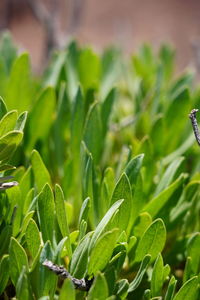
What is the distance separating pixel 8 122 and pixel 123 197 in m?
0.21

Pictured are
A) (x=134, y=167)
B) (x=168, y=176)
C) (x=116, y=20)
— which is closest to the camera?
(x=134, y=167)

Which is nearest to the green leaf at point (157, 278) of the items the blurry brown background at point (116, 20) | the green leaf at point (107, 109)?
the green leaf at point (107, 109)

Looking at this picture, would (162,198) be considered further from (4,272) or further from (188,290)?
(4,272)

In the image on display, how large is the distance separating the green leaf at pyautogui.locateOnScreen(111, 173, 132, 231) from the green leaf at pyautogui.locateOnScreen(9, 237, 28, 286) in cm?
17

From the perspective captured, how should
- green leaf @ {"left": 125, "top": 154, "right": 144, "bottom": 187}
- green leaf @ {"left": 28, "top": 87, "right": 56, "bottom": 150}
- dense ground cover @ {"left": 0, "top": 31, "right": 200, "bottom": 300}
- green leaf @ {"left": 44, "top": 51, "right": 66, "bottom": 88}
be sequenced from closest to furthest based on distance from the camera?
dense ground cover @ {"left": 0, "top": 31, "right": 200, "bottom": 300} → green leaf @ {"left": 125, "top": 154, "right": 144, "bottom": 187} → green leaf @ {"left": 28, "top": 87, "right": 56, "bottom": 150} → green leaf @ {"left": 44, "top": 51, "right": 66, "bottom": 88}

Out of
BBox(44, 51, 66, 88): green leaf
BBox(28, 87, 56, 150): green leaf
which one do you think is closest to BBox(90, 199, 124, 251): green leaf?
BBox(28, 87, 56, 150): green leaf

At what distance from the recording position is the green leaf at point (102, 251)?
76 cm

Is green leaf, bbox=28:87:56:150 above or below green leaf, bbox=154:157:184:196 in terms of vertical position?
above

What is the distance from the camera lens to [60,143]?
4.30 feet

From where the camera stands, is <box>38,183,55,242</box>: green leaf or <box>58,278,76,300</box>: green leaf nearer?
<box>58,278,76,300</box>: green leaf

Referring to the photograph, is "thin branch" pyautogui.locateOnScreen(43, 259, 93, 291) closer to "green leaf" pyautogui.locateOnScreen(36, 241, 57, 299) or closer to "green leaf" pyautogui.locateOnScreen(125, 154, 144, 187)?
"green leaf" pyautogui.locateOnScreen(36, 241, 57, 299)

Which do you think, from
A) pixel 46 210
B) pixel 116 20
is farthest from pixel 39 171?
pixel 116 20

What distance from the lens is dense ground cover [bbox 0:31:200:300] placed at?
2.67 feet

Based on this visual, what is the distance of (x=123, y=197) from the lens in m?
0.86
